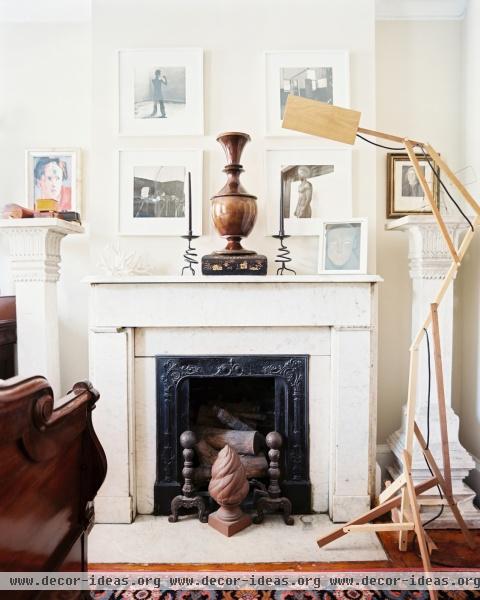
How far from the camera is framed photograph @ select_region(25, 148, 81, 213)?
255 centimetres

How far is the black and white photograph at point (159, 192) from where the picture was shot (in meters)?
2.35

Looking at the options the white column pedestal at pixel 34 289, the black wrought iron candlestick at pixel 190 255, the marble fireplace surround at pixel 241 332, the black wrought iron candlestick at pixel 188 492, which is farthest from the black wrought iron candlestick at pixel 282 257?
the white column pedestal at pixel 34 289

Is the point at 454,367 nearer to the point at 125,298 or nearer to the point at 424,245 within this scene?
the point at 424,245

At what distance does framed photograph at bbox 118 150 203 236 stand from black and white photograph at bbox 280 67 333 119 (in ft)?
2.04

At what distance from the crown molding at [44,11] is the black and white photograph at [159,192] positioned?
3.43 feet

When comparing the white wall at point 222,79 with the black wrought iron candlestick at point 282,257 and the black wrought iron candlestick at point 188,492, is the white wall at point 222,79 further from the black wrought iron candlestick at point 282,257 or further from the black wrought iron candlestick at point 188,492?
the black wrought iron candlestick at point 188,492

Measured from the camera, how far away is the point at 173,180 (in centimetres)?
237

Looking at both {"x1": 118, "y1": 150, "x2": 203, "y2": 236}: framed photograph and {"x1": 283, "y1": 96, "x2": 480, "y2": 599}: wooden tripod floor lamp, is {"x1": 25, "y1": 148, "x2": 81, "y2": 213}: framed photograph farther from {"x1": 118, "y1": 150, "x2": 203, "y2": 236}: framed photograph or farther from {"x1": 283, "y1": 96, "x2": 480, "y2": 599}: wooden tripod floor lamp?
{"x1": 283, "y1": 96, "x2": 480, "y2": 599}: wooden tripod floor lamp

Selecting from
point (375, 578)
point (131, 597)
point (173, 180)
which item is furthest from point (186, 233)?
point (375, 578)

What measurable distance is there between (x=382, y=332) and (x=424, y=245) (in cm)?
60

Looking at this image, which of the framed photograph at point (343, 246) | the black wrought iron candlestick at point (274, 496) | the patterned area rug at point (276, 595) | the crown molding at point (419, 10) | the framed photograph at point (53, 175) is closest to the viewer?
the patterned area rug at point (276, 595)

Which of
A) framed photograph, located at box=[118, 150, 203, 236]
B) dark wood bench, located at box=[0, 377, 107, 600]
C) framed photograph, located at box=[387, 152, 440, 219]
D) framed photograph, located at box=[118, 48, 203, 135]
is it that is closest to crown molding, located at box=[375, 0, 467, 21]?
framed photograph, located at box=[387, 152, 440, 219]

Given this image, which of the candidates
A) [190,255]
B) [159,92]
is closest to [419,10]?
[159,92]

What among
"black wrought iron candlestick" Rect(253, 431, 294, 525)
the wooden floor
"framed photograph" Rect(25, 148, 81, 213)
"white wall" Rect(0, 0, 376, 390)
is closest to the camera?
the wooden floor
